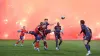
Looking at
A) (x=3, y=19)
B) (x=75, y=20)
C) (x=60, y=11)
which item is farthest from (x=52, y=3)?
(x=3, y=19)

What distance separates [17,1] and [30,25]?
848 cm

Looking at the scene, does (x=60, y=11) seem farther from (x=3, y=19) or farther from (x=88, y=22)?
(x=3, y=19)

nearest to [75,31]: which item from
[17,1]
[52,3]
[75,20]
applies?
[75,20]

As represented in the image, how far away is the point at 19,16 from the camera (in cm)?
7725

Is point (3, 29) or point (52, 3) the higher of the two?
point (52, 3)

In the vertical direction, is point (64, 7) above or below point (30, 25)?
above

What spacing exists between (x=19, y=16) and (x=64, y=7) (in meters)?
13.4

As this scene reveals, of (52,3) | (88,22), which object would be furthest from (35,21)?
(88,22)

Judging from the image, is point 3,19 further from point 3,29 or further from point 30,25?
point 30,25

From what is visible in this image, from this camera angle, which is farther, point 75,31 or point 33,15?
point 33,15

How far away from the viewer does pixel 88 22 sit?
7725cm

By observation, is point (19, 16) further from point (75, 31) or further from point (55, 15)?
point (75, 31)

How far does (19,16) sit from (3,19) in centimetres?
455

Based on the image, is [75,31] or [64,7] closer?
[75,31]
